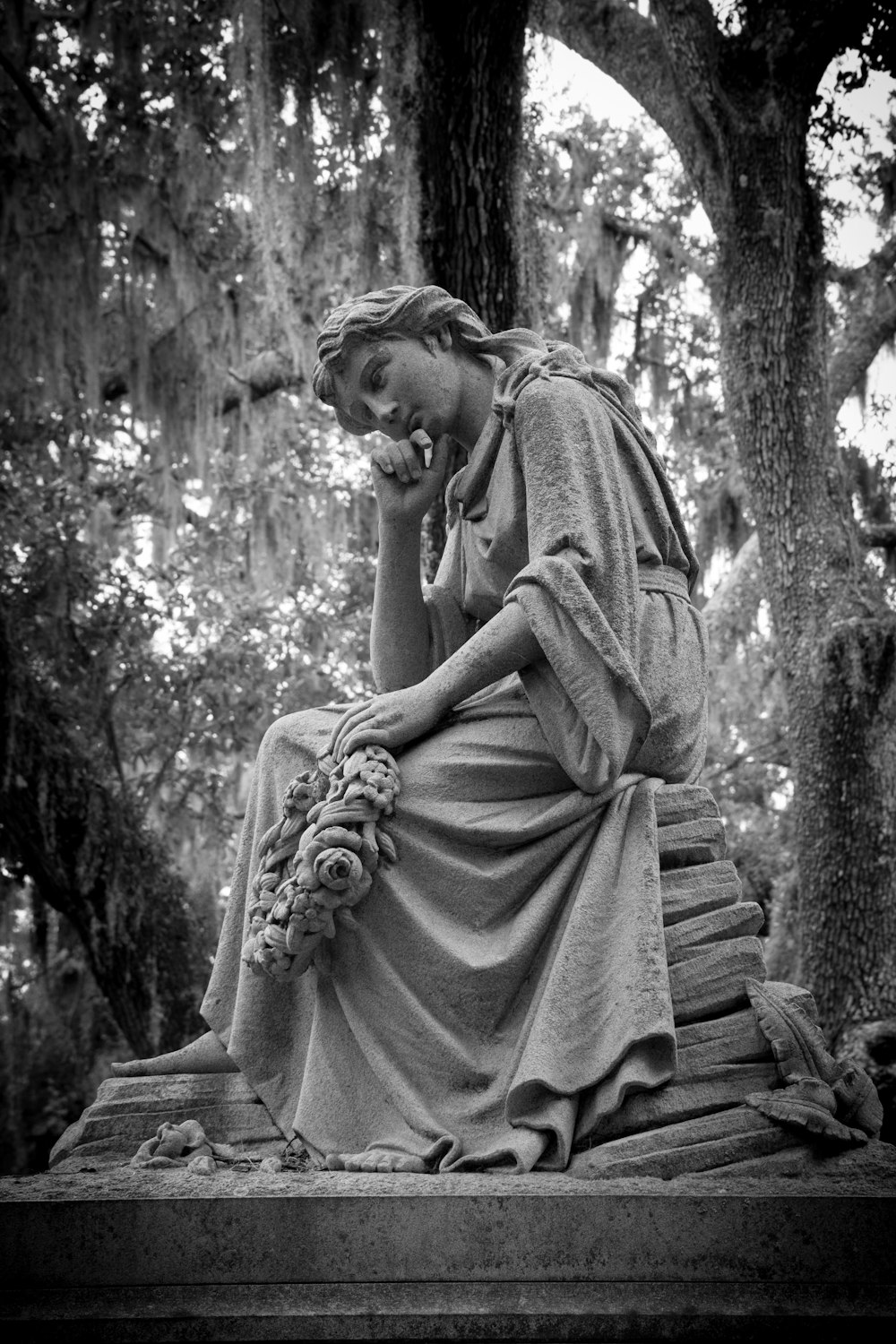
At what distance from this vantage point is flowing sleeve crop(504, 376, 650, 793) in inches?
149

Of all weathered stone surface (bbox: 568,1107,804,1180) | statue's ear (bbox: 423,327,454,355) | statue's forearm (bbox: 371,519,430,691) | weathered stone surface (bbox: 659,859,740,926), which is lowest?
weathered stone surface (bbox: 568,1107,804,1180)

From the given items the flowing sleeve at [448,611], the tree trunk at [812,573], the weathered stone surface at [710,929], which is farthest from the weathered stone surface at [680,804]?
the tree trunk at [812,573]

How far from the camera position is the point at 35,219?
447 inches

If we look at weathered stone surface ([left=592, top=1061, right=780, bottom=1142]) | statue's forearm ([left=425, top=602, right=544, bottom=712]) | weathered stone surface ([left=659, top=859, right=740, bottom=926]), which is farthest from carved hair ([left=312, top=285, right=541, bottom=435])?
weathered stone surface ([left=592, top=1061, right=780, bottom=1142])

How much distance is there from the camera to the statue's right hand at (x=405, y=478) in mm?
4352

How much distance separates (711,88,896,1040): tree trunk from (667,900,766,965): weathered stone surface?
475 cm

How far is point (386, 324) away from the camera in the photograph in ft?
14.2

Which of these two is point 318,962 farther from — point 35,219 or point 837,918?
point 35,219

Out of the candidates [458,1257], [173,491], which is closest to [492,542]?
[458,1257]

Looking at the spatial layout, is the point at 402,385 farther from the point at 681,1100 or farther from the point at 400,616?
the point at 681,1100

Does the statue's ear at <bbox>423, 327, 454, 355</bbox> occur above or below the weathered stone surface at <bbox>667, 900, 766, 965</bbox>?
above

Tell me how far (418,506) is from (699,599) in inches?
401

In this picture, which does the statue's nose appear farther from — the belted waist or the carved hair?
the belted waist

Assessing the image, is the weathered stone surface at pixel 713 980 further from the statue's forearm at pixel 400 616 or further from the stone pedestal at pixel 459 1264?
the statue's forearm at pixel 400 616
